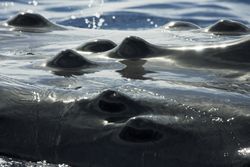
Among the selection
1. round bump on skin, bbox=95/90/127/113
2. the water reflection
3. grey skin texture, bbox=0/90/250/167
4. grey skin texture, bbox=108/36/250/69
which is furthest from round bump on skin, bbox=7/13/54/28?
round bump on skin, bbox=95/90/127/113

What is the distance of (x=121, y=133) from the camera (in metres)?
4.42

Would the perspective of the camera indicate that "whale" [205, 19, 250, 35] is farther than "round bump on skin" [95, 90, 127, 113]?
Yes

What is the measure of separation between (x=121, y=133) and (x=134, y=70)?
4.55 feet

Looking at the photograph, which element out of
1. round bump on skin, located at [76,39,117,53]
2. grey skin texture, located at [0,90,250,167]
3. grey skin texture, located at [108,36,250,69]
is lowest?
grey skin texture, located at [0,90,250,167]

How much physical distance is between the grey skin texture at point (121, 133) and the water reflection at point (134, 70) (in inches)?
32.8

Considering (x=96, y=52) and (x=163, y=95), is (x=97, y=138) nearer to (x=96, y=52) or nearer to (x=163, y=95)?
(x=163, y=95)

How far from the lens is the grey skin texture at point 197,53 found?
5809 mm

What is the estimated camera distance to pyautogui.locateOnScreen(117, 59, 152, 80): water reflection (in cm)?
557

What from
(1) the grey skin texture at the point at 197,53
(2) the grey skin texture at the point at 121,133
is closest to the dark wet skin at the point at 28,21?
Result: (1) the grey skin texture at the point at 197,53

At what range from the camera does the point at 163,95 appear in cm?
486

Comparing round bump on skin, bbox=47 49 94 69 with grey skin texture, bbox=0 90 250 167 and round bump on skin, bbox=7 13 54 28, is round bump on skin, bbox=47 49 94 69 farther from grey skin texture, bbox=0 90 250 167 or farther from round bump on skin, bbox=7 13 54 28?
round bump on skin, bbox=7 13 54 28

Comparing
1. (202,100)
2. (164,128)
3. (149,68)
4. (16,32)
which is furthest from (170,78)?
(16,32)

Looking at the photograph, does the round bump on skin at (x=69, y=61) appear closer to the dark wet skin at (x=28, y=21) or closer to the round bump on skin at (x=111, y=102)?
the round bump on skin at (x=111, y=102)

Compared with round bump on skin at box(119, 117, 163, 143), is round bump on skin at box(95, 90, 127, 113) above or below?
above
